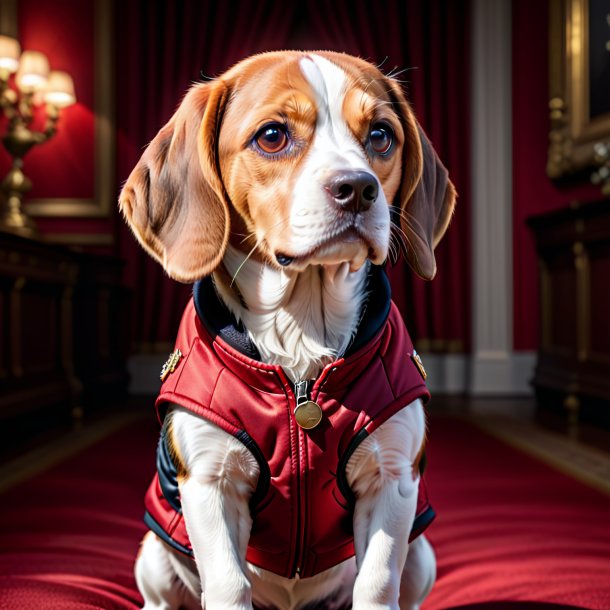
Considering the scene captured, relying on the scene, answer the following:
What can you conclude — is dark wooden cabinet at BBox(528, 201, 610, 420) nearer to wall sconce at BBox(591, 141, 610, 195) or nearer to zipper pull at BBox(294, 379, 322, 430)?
wall sconce at BBox(591, 141, 610, 195)

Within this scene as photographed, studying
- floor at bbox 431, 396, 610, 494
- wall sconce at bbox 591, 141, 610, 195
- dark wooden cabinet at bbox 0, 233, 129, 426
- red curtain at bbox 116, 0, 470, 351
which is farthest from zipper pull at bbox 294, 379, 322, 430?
red curtain at bbox 116, 0, 470, 351

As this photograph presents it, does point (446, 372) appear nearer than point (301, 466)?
No

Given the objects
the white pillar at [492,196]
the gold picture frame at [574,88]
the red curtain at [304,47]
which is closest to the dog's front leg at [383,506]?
the gold picture frame at [574,88]

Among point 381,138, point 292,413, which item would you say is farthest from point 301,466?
point 381,138

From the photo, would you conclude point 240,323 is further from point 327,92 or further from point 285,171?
point 327,92

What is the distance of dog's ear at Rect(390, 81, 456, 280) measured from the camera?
997 mm

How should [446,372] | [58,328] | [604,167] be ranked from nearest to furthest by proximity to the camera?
[604,167] < [58,328] < [446,372]

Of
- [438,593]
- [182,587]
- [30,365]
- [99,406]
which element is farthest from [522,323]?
[182,587]

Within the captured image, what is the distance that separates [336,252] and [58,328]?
3025mm

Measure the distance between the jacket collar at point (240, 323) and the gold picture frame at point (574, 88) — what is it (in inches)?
Answer: 135

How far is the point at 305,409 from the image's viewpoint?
870 millimetres

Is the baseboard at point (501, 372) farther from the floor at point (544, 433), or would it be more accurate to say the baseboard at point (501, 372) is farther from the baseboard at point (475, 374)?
the floor at point (544, 433)

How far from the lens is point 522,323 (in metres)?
4.75

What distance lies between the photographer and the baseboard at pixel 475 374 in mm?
4660
